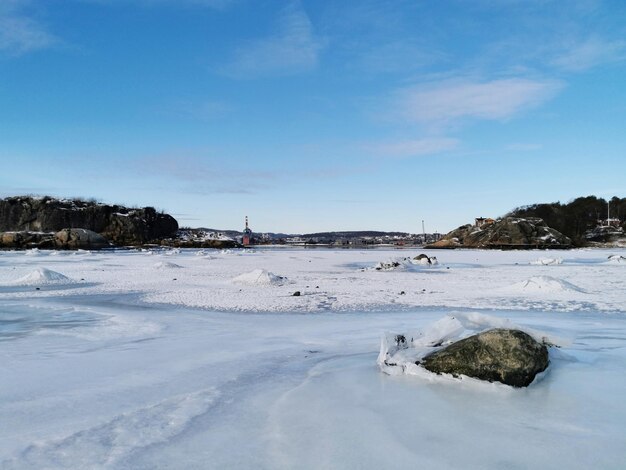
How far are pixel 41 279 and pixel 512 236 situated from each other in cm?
6772

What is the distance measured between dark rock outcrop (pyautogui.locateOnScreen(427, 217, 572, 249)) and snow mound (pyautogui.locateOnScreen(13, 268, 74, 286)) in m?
62.6

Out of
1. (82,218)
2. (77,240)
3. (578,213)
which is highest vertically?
(578,213)

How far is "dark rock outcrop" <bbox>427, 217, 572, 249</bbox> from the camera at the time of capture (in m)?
65.8

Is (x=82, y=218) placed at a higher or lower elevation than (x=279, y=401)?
higher

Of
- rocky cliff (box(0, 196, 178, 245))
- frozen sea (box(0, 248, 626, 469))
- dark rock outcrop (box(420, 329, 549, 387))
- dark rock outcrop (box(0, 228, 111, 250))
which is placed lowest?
frozen sea (box(0, 248, 626, 469))

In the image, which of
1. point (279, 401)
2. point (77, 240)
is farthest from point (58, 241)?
point (279, 401)

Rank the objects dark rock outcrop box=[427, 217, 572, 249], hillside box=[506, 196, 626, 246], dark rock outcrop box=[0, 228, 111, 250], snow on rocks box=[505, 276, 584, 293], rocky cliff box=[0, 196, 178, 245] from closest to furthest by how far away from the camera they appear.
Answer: snow on rocks box=[505, 276, 584, 293]
dark rock outcrop box=[0, 228, 111, 250]
dark rock outcrop box=[427, 217, 572, 249]
rocky cliff box=[0, 196, 178, 245]
hillside box=[506, 196, 626, 246]

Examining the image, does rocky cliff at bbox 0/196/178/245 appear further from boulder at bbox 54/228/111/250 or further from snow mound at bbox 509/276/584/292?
snow mound at bbox 509/276/584/292

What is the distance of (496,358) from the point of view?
162 inches

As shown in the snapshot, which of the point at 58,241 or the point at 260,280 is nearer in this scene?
the point at 260,280

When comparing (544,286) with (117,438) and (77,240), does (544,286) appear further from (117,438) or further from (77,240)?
(77,240)

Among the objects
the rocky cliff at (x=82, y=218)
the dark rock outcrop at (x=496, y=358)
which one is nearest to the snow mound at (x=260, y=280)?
the dark rock outcrop at (x=496, y=358)

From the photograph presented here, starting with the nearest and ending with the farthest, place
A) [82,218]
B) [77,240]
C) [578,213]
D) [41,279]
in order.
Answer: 1. [41,279]
2. [77,240]
3. [82,218]
4. [578,213]

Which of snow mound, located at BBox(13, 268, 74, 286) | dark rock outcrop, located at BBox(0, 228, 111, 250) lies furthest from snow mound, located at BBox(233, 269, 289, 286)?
dark rock outcrop, located at BBox(0, 228, 111, 250)
